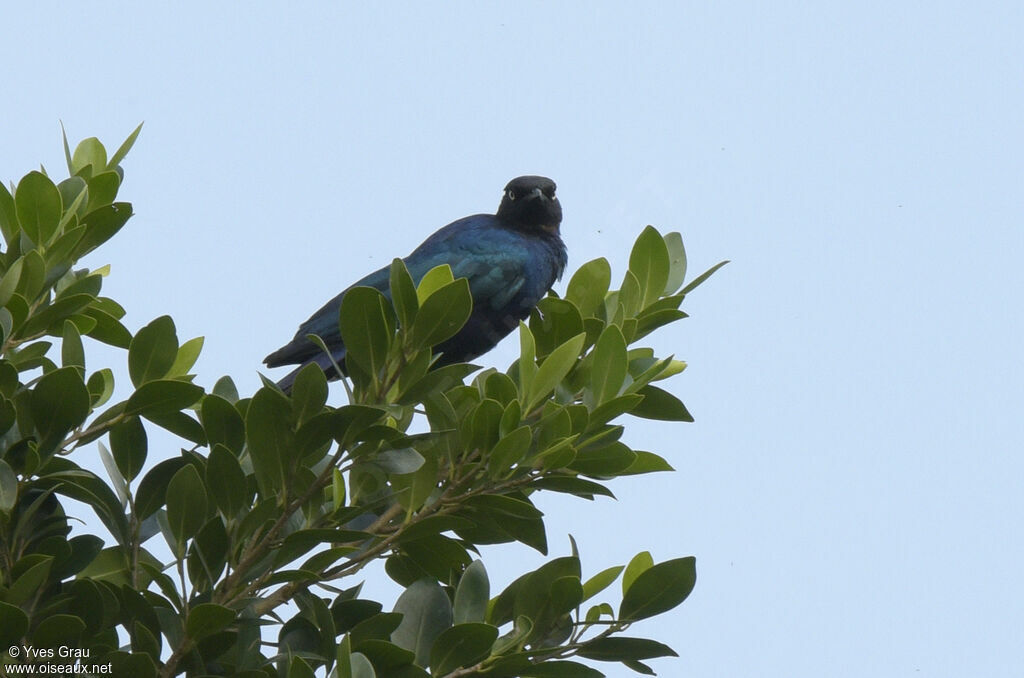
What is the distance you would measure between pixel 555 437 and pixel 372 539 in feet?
1.44

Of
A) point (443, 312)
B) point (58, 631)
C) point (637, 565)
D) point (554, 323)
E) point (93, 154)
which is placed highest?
point (93, 154)

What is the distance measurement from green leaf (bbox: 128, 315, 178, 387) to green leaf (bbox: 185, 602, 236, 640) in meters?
0.58

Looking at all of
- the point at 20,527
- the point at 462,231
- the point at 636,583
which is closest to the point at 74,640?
the point at 20,527

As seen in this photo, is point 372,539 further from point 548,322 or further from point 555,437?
point 548,322

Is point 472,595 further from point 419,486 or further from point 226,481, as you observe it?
point 226,481

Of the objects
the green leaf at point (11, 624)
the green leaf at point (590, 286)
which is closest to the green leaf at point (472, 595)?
the green leaf at point (590, 286)

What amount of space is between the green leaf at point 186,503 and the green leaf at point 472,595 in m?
0.53

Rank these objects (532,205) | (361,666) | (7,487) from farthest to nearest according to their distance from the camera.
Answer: (532,205)
(7,487)
(361,666)

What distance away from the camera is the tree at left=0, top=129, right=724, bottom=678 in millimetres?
2412

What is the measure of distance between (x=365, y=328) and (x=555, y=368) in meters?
0.40

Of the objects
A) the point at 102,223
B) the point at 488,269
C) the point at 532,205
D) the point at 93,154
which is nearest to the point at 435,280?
the point at 102,223

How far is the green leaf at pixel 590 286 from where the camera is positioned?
2.98 m

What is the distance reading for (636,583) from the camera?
2.55 metres

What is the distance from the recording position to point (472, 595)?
2549 mm
